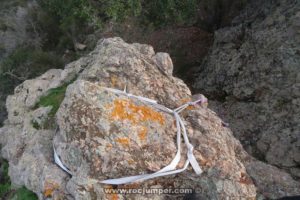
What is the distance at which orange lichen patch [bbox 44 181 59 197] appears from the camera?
6004mm

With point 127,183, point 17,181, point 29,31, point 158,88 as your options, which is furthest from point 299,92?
point 29,31

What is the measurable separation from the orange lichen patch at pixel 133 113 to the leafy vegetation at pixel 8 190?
2189 millimetres

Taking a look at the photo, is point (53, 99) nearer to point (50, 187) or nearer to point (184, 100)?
point (50, 187)

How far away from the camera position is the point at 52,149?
671 centimetres

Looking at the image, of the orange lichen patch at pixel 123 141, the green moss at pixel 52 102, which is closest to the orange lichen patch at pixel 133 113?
the orange lichen patch at pixel 123 141

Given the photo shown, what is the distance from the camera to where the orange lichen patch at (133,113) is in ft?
20.3

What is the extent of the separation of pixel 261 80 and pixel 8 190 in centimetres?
692

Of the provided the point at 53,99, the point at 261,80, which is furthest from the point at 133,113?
the point at 261,80

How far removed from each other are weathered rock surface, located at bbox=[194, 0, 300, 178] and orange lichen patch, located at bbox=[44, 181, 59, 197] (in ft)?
16.6

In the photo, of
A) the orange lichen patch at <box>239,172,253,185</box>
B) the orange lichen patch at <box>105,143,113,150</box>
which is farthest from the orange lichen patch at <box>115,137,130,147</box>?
the orange lichen patch at <box>239,172,253,185</box>

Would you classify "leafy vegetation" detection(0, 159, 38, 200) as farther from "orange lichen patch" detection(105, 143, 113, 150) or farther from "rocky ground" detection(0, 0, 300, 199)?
"orange lichen patch" detection(105, 143, 113, 150)

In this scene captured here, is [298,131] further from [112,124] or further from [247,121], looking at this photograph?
[112,124]

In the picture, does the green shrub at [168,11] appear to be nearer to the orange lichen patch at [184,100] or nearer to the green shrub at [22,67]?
the green shrub at [22,67]

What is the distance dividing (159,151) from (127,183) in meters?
0.72
